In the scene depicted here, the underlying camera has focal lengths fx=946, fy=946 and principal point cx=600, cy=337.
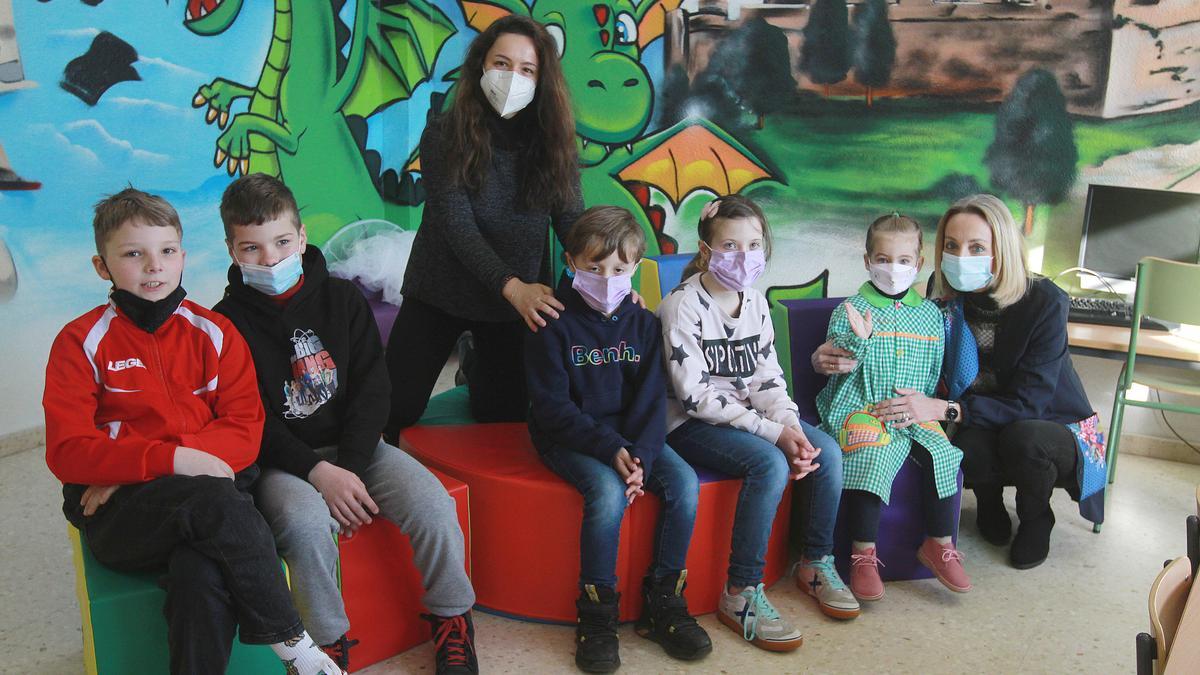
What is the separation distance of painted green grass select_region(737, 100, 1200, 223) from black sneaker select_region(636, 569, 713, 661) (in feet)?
7.93

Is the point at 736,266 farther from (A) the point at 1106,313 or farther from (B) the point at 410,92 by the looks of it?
(B) the point at 410,92

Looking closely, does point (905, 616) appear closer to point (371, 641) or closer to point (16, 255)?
point (371, 641)

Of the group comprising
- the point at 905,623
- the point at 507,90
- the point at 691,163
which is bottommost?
the point at 905,623

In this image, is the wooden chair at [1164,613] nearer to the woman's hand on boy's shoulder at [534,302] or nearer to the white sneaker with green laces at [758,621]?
the white sneaker with green laces at [758,621]

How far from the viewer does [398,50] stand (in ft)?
15.8

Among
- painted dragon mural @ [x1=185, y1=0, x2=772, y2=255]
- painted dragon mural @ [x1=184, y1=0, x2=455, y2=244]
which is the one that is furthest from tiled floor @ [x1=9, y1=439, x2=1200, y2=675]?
Result: painted dragon mural @ [x1=185, y1=0, x2=772, y2=255]

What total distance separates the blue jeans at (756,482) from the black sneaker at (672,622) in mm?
165

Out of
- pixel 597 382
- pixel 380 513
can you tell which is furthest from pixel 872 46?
pixel 380 513

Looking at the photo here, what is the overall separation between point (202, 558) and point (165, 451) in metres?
0.22

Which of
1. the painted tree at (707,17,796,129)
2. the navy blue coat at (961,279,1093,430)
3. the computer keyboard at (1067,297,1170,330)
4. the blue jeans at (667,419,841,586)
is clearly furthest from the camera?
the painted tree at (707,17,796,129)

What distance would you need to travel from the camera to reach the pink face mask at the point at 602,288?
2287mm

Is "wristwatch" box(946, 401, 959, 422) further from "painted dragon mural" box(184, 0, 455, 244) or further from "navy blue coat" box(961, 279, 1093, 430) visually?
"painted dragon mural" box(184, 0, 455, 244)

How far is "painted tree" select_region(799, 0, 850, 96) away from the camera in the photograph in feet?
13.5

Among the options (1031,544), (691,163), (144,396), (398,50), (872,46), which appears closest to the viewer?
(144,396)
